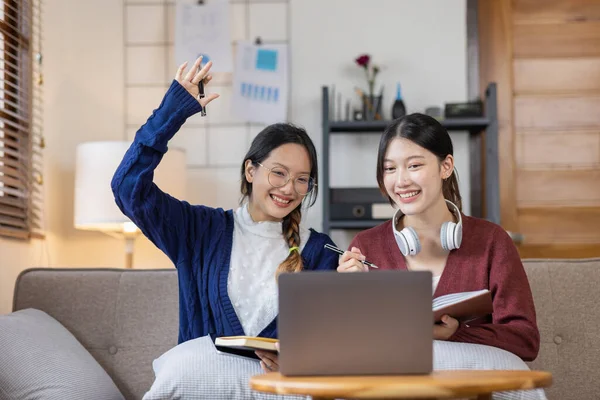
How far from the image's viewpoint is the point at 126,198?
6.09ft

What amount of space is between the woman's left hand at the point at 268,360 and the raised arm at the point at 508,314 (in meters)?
0.35

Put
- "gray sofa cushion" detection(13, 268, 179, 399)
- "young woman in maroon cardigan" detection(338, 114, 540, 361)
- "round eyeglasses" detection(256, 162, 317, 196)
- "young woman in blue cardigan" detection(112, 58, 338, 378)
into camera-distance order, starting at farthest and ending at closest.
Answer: "gray sofa cushion" detection(13, 268, 179, 399) → "round eyeglasses" detection(256, 162, 317, 196) → "young woman in blue cardigan" detection(112, 58, 338, 378) → "young woman in maroon cardigan" detection(338, 114, 540, 361)

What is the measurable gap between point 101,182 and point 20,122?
37 cm

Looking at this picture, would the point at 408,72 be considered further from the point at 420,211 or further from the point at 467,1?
the point at 420,211

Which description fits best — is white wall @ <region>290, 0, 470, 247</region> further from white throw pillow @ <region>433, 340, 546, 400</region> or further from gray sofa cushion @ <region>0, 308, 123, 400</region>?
white throw pillow @ <region>433, 340, 546, 400</region>

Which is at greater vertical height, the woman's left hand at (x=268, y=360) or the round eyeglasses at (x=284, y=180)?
the round eyeglasses at (x=284, y=180)

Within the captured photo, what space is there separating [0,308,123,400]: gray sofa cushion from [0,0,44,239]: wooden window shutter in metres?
0.62

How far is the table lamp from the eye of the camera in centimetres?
303

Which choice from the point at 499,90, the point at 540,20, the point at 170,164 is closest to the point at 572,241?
the point at 499,90

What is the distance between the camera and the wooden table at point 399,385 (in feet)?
3.44

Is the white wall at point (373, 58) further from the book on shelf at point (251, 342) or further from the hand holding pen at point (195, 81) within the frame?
the book on shelf at point (251, 342)

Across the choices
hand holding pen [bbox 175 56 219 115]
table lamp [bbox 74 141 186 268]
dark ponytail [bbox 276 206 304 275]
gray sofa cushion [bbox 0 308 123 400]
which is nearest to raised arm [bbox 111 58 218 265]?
hand holding pen [bbox 175 56 219 115]

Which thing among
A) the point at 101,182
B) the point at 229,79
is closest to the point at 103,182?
the point at 101,182

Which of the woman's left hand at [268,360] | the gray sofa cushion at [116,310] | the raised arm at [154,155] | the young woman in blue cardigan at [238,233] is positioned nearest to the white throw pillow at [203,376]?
the woman's left hand at [268,360]
